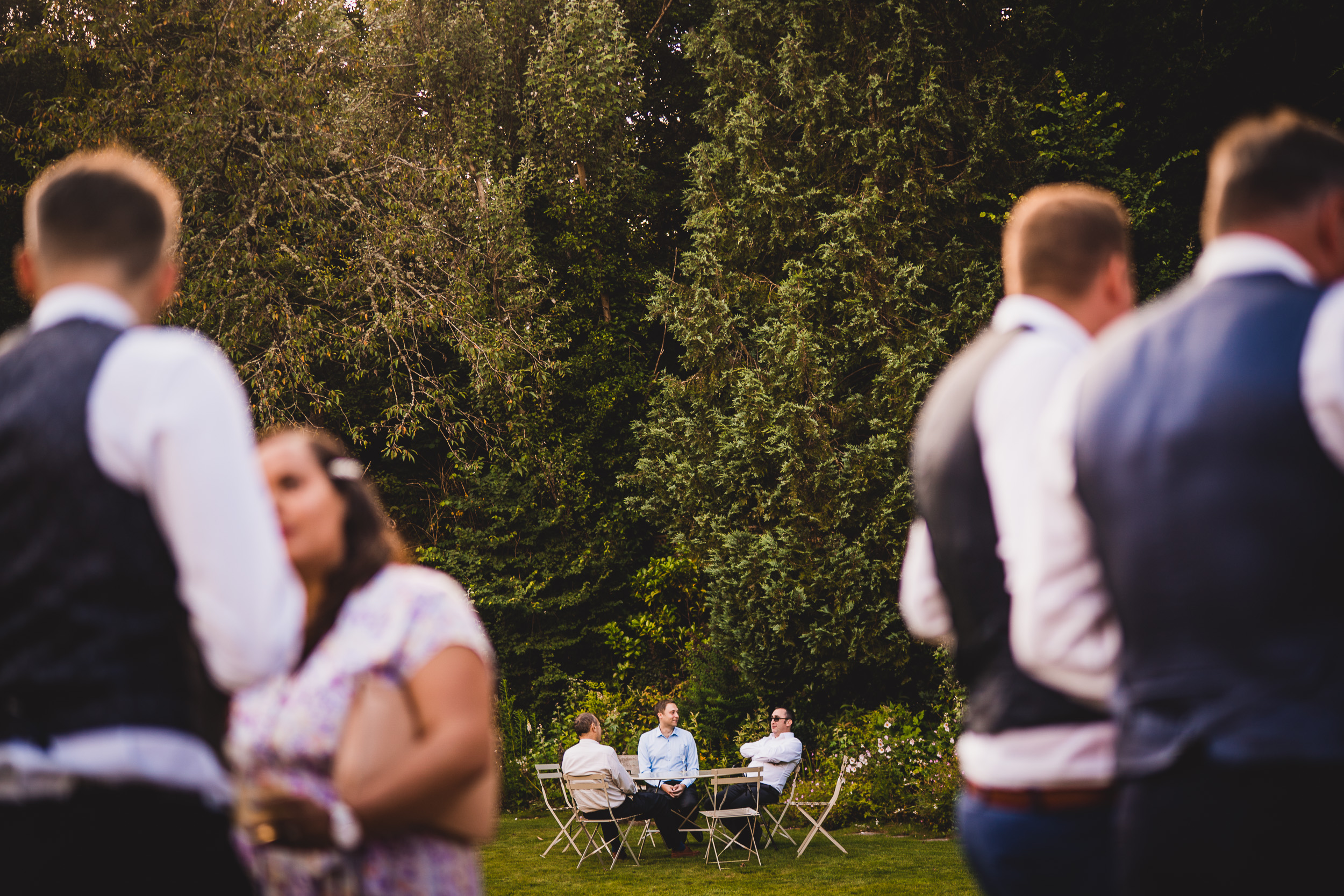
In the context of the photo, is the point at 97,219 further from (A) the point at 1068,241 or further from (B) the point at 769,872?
(B) the point at 769,872

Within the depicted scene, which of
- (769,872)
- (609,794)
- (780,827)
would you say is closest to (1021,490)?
(769,872)

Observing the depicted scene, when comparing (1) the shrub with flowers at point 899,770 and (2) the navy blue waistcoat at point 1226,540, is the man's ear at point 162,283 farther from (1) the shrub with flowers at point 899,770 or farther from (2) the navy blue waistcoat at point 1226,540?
(1) the shrub with flowers at point 899,770

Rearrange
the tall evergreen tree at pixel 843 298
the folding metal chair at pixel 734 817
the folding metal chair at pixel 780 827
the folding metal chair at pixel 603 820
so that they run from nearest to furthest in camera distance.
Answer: the folding metal chair at pixel 734 817
the folding metal chair at pixel 603 820
the folding metal chair at pixel 780 827
the tall evergreen tree at pixel 843 298

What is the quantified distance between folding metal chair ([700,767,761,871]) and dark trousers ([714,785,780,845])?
0.01 m

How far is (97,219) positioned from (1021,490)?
5.15 feet

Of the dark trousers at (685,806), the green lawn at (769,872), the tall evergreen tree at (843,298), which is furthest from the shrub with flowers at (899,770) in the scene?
the dark trousers at (685,806)

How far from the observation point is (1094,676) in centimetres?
191

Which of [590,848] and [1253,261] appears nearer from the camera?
[1253,261]

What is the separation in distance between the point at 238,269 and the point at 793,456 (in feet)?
23.5

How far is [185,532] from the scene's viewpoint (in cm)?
159

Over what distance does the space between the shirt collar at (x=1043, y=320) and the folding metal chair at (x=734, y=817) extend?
26.5ft

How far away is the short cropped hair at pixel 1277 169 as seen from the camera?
1771 mm

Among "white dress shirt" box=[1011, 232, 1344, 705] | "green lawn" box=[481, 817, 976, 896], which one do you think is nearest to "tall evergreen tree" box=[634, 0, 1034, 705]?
"green lawn" box=[481, 817, 976, 896]

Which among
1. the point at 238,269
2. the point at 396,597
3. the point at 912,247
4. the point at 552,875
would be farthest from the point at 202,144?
the point at 396,597
